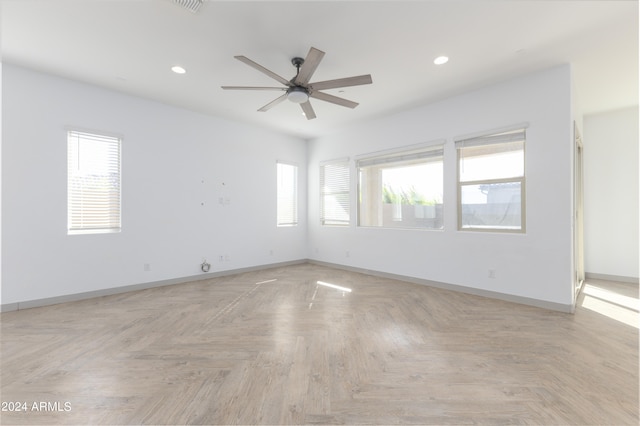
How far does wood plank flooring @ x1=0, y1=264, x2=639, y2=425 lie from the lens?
173cm

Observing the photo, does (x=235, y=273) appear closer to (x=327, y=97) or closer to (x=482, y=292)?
Answer: (x=327, y=97)

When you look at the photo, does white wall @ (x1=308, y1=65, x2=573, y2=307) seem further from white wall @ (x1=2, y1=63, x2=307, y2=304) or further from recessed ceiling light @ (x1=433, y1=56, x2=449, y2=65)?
white wall @ (x1=2, y1=63, x2=307, y2=304)

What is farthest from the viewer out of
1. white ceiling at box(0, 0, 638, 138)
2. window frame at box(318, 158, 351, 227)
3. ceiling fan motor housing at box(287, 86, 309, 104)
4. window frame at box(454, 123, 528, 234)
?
window frame at box(318, 158, 351, 227)

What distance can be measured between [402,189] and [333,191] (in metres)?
1.64

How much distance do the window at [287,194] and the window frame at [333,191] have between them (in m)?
0.61

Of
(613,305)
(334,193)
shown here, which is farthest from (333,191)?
(613,305)

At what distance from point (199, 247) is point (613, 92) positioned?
6984mm

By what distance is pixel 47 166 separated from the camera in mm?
3705

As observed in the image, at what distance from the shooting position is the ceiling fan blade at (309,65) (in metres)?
2.41

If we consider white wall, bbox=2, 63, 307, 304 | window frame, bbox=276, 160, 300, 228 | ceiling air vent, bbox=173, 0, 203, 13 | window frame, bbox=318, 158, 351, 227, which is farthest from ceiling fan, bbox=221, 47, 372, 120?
window frame, bbox=276, 160, 300, 228

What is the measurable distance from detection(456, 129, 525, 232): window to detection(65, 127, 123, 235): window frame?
5.24 meters

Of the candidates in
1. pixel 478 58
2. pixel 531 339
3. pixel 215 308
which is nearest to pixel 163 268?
pixel 215 308

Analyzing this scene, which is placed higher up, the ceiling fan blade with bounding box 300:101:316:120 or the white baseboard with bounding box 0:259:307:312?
the ceiling fan blade with bounding box 300:101:316:120

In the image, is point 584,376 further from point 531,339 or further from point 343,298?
point 343,298
